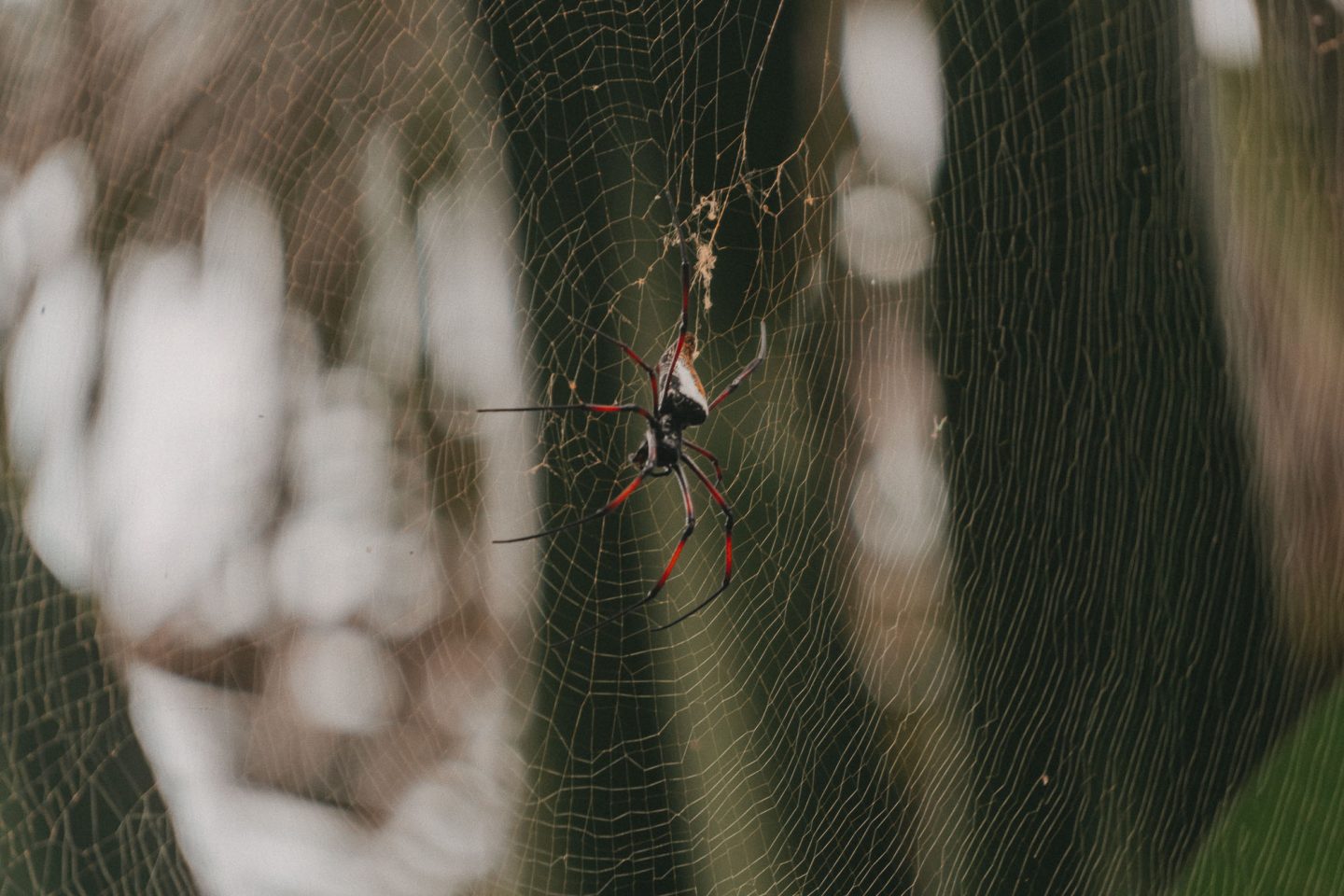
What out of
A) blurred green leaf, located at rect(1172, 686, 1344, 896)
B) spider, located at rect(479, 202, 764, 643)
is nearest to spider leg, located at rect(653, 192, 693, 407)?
spider, located at rect(479, 202, 764, 643)

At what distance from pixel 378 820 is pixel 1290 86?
26.7 inches

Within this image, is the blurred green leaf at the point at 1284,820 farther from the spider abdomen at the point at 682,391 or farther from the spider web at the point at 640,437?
the spider abdomen at the point at 682,391

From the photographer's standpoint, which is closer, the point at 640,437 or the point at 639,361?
the point at 639,361

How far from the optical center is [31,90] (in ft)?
2.05

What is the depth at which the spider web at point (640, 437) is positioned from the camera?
45 centimetres

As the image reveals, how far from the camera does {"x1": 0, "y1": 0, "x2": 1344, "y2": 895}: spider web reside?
1.49 feet

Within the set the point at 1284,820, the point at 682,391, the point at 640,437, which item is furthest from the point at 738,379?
the point at 1284,820

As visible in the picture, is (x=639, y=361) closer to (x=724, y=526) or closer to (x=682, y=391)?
(x=682, y=391)

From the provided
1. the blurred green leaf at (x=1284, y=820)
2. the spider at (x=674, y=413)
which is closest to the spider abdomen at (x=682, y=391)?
the spider at (x=674, y=413)

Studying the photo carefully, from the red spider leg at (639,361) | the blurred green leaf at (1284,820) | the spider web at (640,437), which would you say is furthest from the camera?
the red spider leg at (639,361)

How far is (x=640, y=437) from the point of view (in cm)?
72

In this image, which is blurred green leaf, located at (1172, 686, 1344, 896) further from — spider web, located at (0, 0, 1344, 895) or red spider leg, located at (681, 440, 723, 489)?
red spider leg, located at (681, 440, 723, 489)

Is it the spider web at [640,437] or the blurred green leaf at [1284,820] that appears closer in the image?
the blurred green leaf at [1284,820]

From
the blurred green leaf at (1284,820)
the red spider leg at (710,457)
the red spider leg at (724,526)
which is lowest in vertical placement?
the blurred green leaf at (1284,820)
